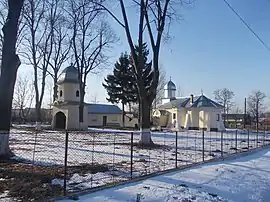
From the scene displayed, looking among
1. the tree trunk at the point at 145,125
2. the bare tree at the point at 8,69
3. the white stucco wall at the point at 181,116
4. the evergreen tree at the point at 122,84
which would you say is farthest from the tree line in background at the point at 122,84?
the bare tree at the point at 8,69

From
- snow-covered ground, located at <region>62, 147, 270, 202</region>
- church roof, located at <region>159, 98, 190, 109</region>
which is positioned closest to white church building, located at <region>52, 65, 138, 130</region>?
church roof, located at <region>159, 98, 190, 109</region>

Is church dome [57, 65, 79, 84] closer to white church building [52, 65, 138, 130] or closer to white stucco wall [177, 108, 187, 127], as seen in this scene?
white church building [52, 65, 138, 130]

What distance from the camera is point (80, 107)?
116 feet

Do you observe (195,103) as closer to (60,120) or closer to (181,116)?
(181,116)

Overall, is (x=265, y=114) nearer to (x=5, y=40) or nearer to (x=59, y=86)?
(x=59, y=86)

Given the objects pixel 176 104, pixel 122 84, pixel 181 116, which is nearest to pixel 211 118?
pixel 181 116

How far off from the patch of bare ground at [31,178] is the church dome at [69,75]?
2719 cm

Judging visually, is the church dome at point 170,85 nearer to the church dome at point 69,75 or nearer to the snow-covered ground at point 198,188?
the church dome at point 69,75

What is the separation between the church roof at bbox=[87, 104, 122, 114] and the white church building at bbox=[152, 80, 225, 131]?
696 centimetres

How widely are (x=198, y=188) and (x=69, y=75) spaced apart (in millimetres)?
31412

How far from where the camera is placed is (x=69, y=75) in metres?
36.8

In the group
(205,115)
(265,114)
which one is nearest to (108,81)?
(205,115)

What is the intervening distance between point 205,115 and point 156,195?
3886cm

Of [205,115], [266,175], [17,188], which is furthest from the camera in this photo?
[205,115]
